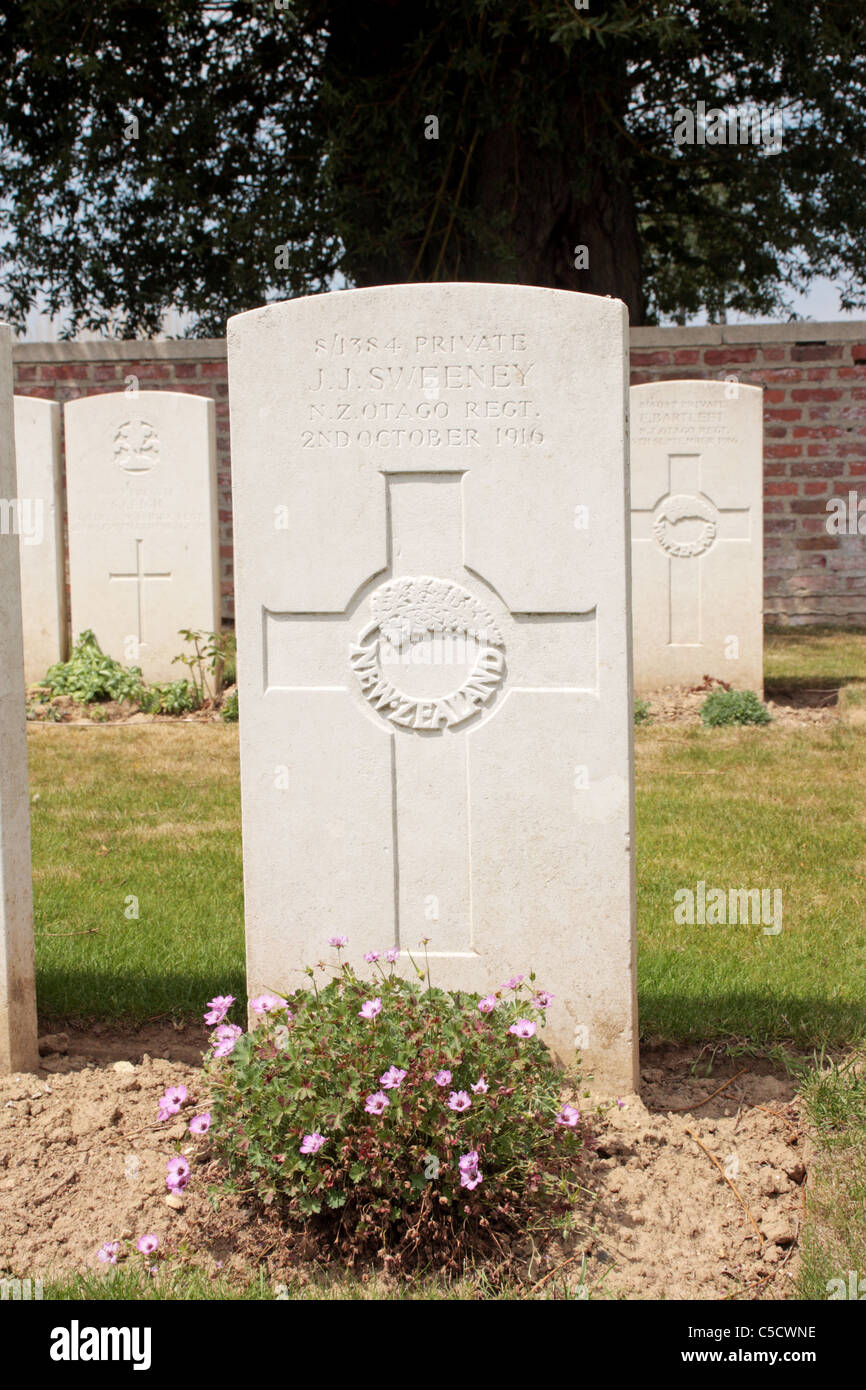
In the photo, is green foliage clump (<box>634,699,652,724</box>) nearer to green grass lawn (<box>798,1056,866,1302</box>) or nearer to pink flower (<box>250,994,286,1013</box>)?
green grass lawn (<box>798,1056,866,1302</box>)

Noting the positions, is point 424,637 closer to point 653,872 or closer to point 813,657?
point 653,872

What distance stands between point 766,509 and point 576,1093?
8.26 m

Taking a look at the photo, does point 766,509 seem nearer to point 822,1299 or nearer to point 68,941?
point 68,941

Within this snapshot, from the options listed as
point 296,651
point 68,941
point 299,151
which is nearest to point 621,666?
point 296,651

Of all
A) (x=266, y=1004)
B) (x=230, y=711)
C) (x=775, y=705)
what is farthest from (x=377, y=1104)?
(x=775, y=705)

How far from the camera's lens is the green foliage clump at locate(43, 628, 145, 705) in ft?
26.2

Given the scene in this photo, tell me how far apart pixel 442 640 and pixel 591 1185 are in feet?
3.80

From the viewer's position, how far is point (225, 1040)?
8.61 feet

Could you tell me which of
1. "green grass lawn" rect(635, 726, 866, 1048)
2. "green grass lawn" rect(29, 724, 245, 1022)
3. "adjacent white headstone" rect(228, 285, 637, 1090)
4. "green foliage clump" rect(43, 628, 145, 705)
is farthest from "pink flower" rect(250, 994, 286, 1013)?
"green foliage clump" rect(43, 628, 145, 705)

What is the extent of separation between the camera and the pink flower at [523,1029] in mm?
2592

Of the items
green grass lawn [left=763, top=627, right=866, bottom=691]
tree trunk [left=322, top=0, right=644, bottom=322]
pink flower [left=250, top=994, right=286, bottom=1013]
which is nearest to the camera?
pink flower [left=250, top=994, right=286, bottom=1013]

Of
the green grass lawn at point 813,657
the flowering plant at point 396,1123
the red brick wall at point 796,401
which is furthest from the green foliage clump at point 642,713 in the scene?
the flowering plant at point 396,1123

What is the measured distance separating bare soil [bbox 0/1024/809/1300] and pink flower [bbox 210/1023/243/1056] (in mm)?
189

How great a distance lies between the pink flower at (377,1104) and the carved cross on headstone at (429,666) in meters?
0.63
